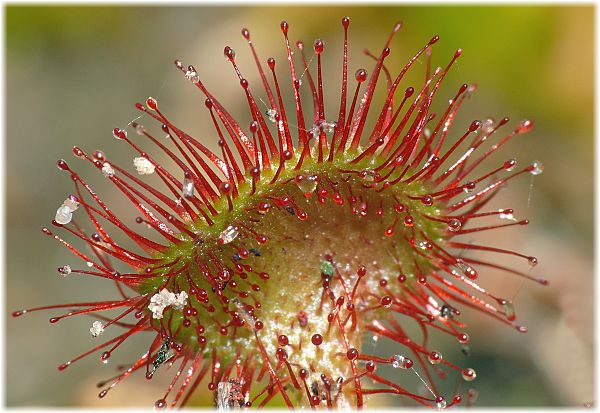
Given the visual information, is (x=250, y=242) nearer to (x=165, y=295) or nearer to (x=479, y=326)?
(x=165, y=295)

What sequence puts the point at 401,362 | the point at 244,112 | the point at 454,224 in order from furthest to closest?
the point at 244,112, the point at 454,224, the point at 401,362

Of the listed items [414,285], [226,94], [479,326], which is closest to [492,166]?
[479,326]

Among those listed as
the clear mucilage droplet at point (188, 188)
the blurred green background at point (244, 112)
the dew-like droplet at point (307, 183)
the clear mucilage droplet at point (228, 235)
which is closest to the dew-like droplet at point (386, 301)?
the dew-like droplet at point (307, 183)

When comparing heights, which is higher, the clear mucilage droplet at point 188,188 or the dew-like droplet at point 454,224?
the clear mucilage droplet at point 188,188

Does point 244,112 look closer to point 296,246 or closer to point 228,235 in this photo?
point 296,246

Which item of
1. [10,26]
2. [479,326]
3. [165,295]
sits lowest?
[479,326]

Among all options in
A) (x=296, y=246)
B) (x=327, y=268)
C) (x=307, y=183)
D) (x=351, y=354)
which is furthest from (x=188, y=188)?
(x=351, y=354)

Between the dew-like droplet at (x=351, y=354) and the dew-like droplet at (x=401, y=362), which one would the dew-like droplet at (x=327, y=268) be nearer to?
the dew-like droplet at (x=351, y=354)

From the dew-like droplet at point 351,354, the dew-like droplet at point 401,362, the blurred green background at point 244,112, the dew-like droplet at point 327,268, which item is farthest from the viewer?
the blurred green background at point 244,112

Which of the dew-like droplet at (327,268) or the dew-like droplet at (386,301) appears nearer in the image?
the dew-like droplet at (386,301)
